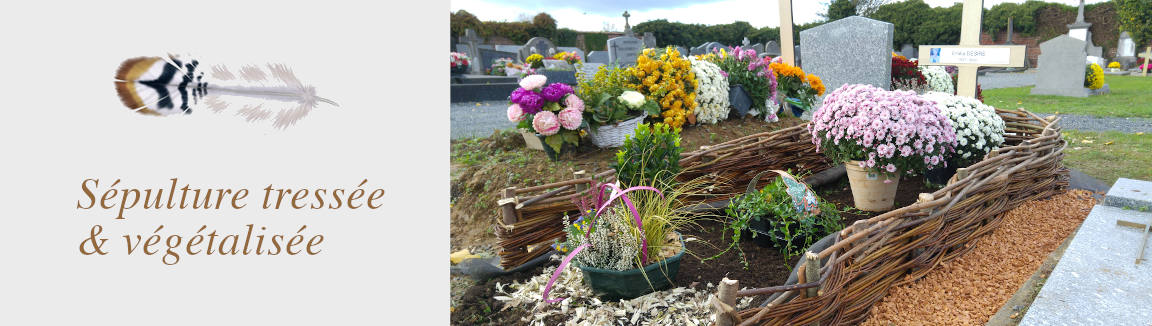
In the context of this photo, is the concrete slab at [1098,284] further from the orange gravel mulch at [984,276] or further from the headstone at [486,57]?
the headstone at [486,57]

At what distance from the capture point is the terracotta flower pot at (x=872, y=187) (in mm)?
3477

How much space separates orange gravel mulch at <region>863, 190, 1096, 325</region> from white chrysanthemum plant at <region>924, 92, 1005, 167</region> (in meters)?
0.40

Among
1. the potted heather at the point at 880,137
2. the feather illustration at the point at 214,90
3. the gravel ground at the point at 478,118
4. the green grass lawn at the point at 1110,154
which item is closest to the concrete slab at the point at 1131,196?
the green grass lawn at the point at 1110,154

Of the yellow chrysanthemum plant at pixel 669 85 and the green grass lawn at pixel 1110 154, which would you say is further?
the yellow chrysanthemum plant at pixel 669 85

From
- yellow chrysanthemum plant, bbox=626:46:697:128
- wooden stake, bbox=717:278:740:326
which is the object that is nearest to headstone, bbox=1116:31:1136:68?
yellow chrysanthemum plant, bbox=626:46:697:128

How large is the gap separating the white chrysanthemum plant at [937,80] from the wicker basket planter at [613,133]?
5405 millimetres

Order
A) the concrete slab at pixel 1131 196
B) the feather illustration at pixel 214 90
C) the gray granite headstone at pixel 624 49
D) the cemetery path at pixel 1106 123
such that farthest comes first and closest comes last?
the gray granite headstone at pixel 624 49, the cemetery path at pixel 1106 123, the concrete slab at pixel 1131 196, the feather illustration at pixel 214 90

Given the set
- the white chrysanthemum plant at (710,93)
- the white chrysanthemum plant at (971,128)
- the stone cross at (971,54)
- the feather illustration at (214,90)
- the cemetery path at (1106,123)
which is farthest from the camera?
the cemetery path at (1106,123)

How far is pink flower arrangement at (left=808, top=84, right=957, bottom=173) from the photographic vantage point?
10.8 feet

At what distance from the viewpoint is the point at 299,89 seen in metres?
0.96

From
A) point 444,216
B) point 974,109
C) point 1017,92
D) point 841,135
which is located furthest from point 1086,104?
point 444,216

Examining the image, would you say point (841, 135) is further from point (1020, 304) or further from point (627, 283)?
point (627, 283)

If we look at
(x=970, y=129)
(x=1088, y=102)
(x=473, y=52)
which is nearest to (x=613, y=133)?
(x=970, y=129)

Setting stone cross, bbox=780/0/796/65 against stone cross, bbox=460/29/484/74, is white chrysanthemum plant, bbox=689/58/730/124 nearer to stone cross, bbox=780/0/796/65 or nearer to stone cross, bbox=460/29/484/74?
stone cross, bbox=780/0/796/65
